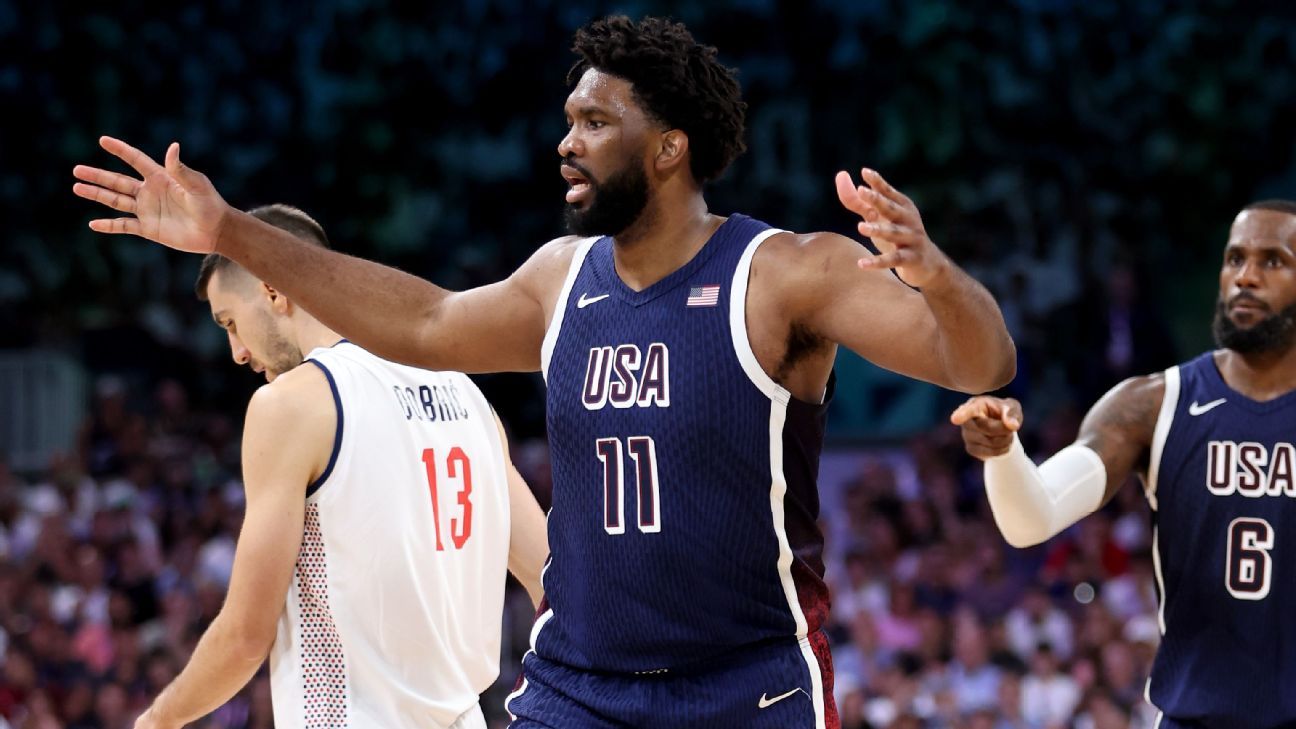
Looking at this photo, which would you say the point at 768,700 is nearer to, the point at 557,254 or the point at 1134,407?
the point at 557,254

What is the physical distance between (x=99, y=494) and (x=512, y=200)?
A: 4.12 m

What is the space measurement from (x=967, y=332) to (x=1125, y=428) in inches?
82.7

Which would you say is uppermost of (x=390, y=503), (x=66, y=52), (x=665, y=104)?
(x=66, y=52)

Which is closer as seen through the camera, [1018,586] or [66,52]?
[1018,586]

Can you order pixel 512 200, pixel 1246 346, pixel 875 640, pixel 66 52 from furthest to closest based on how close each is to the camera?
pixel 66 52, pixel 512 200, pixel 875 640, pixel 1246 346

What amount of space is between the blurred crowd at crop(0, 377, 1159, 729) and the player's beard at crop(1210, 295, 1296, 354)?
4.08m

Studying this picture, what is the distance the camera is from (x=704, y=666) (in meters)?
3.58

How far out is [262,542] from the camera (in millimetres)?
4094

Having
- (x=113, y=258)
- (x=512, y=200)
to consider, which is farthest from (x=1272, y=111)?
(x=113, y=258)

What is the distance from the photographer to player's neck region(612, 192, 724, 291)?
380 centimetres

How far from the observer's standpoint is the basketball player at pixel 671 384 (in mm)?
3549

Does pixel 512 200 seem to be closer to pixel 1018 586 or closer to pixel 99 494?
pixel 99 494

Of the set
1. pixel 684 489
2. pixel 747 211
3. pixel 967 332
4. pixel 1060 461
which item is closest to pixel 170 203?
pixel 684 489

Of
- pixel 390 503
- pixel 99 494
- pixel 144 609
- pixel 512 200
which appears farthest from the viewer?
pixel 512 200
